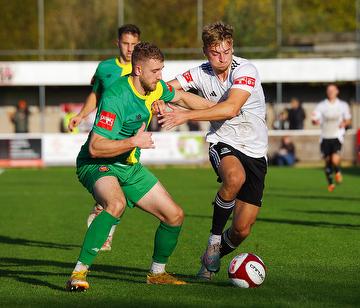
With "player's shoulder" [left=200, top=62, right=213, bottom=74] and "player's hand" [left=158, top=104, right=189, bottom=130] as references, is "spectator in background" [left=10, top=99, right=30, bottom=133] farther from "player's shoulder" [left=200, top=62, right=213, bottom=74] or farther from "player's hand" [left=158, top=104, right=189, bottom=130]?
"player's hand" [left=158, top=104, right=189, bottom=130]

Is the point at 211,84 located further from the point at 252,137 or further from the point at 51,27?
the point at 51,27

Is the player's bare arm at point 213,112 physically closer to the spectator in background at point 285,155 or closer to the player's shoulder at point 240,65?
the player's shoulder at point 240,65

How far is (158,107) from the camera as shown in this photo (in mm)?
8367

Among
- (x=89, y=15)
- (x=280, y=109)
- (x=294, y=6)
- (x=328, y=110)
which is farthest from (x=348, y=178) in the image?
(x=294, y=6)

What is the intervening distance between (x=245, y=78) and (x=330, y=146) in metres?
14.1

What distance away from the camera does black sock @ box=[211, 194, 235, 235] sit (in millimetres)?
9367

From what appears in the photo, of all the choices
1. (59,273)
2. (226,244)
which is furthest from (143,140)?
(59,273)

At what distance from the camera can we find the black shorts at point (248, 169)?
9469 mm

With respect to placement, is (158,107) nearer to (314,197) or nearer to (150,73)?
(150,73)

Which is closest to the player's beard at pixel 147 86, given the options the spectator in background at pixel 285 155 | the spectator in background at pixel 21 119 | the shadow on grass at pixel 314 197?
the shadow on grass at pixel 314 197

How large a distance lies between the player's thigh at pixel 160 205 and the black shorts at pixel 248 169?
91 cm

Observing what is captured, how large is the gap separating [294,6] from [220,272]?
4392cm

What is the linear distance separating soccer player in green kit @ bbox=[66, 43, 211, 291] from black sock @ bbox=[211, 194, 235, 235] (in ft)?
2.20

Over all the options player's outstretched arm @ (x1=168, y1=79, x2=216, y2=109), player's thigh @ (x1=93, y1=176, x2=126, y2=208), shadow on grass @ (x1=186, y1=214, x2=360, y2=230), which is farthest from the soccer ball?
shadow on grass @ (x1=186, y1=214, x2=360, y2=230)
